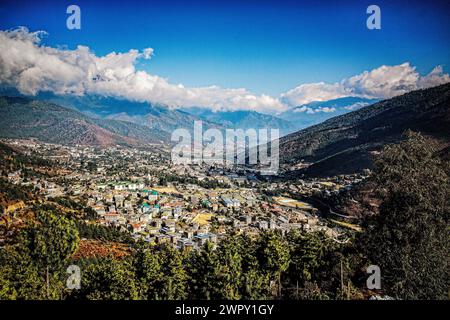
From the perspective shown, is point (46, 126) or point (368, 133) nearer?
point (368, 133)

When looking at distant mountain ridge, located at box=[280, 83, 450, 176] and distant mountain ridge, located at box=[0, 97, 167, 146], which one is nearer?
distant mountain ridge, located at box=[280, 83, 450, 176]

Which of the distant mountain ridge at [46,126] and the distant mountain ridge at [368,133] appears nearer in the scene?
the distant mountain ridge at [368,133]

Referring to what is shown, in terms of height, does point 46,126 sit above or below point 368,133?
above

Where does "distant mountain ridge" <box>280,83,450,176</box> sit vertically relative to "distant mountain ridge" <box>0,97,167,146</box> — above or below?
below

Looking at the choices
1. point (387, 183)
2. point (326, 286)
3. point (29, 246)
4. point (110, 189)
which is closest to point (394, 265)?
point (387, 183)

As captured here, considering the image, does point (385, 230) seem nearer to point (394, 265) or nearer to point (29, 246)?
point (394, 265)

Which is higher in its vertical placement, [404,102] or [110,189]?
[404,102]

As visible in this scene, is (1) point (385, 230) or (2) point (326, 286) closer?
(1) point (385, 230)

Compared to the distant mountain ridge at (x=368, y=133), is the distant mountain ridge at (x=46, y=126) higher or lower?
higher
